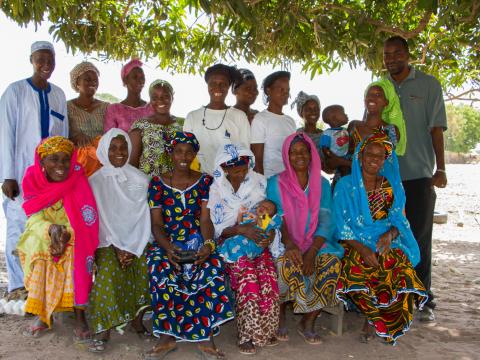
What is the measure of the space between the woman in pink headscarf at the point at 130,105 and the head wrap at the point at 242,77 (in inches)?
36.5

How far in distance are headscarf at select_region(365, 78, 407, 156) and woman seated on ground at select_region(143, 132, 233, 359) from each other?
1.73 metres

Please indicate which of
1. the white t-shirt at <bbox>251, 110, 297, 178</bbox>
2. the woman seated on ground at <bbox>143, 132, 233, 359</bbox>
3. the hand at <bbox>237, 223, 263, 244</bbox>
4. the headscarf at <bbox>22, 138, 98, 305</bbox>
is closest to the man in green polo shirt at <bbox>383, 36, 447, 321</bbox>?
the white t-shirt at <bbox>251, 110, 297, 178</bbox>

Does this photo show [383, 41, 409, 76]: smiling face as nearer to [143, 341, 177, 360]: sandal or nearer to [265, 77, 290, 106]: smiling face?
[265, 77, 290, 106]: smiling face

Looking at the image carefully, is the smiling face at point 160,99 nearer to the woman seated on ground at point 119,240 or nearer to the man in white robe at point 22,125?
the woman seated on ground at point 119,240

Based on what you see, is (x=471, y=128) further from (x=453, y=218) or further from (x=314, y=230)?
(x=314, y=230)

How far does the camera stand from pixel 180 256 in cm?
351

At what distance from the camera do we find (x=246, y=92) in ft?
16.4

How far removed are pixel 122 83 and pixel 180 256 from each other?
2.21 m

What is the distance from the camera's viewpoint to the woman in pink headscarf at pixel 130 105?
458 cm

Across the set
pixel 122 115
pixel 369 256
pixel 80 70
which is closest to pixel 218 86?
pixel 122 115

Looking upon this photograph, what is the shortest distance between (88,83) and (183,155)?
1.53 metres

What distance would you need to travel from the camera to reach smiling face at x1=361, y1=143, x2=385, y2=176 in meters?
3.74

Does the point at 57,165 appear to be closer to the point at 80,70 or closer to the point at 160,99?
the point at 160,99

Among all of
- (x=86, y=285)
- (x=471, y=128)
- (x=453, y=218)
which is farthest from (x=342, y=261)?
(x=471, y=128)
